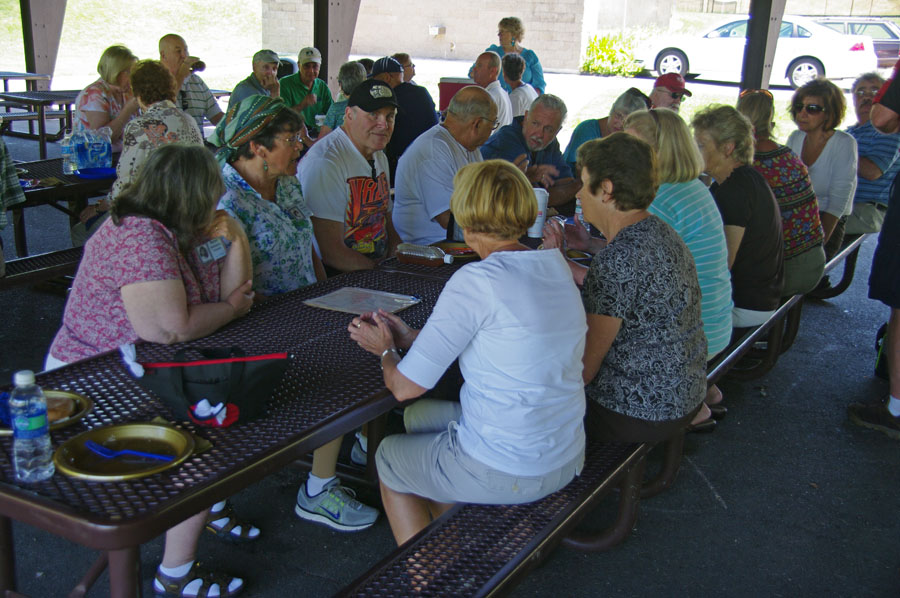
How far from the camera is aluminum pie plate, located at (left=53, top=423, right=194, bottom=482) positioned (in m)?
1.55

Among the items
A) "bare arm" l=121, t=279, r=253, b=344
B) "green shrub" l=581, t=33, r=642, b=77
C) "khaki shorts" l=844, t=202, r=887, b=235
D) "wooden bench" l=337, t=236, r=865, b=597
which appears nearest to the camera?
"wooden bench" l=337, t=236, r=865, b=597

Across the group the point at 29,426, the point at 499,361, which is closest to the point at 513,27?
the point at 499,361

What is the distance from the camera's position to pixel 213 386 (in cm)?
175

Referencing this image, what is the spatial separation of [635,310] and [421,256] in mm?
1144

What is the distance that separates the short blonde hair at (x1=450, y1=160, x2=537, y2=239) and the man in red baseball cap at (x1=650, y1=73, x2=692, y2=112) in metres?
3.78

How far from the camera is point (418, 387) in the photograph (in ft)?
6.50

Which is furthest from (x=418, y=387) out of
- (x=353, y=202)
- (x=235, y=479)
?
(x=353, y=202)

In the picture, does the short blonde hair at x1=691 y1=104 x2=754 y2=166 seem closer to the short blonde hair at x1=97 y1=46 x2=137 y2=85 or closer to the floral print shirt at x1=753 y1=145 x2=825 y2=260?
the floral print shirt at x1=753 y1=145 x2=825 y2=260

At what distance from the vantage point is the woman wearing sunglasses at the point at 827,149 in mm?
4727

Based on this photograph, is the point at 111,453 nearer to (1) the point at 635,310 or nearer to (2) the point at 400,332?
(2) the point at 400,332

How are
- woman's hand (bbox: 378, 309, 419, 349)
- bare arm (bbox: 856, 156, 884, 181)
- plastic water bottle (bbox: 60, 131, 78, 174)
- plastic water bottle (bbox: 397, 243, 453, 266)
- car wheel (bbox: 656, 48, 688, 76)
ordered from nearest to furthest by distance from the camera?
woman's hand (bbox: 378, 309, 419, 349) → plastic water bottle (bbox: 397, 243, 453, 266) → plastic water bottle (bbox: 60, 131, 78, 174) → bare arm (bbox: 856, 156, 884, 181) → car wheel (bbox: 656, 48, 688, 76)

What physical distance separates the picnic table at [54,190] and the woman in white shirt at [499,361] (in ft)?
9.69

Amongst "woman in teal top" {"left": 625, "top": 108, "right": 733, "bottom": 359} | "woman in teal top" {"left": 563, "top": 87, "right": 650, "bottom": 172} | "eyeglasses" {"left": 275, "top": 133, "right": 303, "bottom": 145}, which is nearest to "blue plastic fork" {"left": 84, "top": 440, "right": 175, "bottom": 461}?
"eyeglasses" {"left": 275, "top": 133, "right": 303, "bottom": 145}

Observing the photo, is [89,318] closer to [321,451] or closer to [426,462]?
[321,451]
